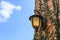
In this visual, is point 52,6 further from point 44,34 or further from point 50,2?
point 44,34

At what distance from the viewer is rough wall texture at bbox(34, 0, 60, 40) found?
8680mm

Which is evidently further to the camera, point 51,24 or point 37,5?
point 37,5

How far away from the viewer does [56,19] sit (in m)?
8.84

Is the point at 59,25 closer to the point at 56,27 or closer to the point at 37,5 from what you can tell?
the point at 56,27

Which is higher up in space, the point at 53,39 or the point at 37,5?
the point at 37,5

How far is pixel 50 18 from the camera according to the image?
892cm

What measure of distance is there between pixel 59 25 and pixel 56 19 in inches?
7.4

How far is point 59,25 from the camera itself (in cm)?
875

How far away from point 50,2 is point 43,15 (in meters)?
0.39

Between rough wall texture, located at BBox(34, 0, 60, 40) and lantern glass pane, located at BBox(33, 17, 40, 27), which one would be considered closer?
rough wall texture, located at BBox(34, 0, 60, 40)

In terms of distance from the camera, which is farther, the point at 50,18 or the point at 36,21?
the point at 50,18

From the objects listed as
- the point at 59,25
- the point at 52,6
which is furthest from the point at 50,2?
the point at 59,25

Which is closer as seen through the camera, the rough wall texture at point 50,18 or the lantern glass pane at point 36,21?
the rough wall texture at point 50,18

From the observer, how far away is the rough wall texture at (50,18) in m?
8.68
